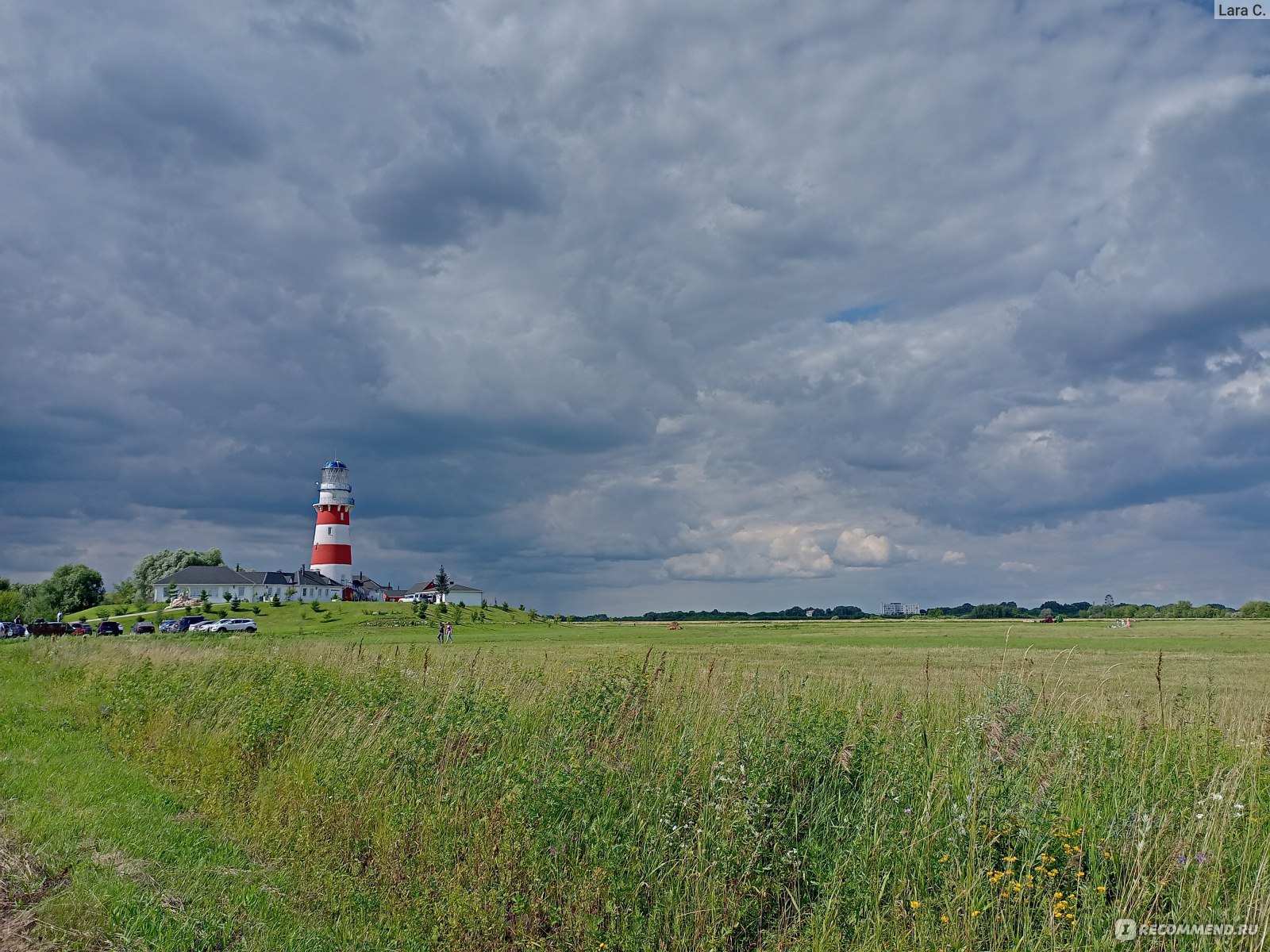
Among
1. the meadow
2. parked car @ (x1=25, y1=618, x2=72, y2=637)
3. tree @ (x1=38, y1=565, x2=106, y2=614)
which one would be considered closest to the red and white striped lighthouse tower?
tree @ (x1=38, y1=565, x2=106, y2=614)

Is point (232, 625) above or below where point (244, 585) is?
below

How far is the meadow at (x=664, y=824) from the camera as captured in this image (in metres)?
6.34

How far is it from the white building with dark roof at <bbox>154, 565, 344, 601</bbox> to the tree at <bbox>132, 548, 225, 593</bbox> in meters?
5.72

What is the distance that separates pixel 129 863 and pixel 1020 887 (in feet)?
26.5

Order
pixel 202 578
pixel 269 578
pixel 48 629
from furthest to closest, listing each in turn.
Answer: pixel 269 578, pixel 202 578, pixel 48 629

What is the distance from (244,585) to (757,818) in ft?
525

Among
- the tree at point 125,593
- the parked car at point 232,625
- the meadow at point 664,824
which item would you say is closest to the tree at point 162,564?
the tree at point 125,593

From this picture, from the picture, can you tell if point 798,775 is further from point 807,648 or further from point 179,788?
point 807,648

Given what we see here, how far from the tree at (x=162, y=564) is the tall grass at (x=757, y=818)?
167m

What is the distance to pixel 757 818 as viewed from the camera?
7.26 m

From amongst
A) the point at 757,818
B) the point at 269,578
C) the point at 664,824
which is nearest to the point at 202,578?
the point at 269,578

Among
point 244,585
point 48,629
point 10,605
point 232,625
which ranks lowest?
point 10,605

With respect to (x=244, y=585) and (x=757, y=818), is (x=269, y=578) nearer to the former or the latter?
(x=244, y=585)

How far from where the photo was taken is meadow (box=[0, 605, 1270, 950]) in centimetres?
634
